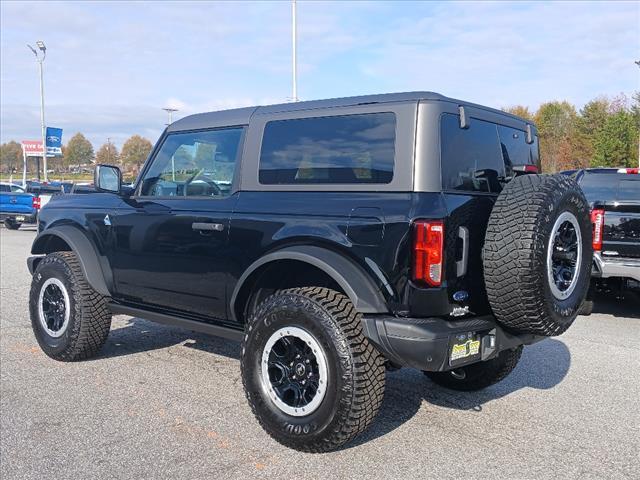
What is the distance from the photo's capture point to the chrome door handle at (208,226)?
4137 mm

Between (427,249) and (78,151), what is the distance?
94.3 m

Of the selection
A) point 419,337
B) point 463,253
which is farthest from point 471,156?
point 419,337

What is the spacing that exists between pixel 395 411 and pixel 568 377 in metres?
1.73

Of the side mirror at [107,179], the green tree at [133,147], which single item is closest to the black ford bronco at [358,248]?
the side mirror at [107,179]

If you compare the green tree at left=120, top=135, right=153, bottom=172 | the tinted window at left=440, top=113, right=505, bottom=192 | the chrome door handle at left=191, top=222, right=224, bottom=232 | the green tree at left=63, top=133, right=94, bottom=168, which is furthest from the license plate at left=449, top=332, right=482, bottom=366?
the green tree at left=63, top=133, right=94, bottom=168

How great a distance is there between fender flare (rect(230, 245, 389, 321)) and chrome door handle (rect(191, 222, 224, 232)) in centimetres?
66

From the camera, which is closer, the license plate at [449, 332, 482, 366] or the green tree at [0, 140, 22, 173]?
the license plate at [449, 332, 482, 366]

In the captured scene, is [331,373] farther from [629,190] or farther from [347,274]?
[629,190]

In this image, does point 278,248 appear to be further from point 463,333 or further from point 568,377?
point 568,377

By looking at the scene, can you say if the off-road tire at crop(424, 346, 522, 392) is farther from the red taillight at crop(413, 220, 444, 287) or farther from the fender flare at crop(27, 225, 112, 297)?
the fender flare at crop(27, 225, 112, 297)

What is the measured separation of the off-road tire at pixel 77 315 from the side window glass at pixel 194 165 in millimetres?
958

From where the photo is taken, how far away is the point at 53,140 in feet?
149

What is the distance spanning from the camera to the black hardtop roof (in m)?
3.62

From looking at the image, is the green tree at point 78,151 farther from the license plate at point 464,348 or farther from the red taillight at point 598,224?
the license plate at point 464,348
